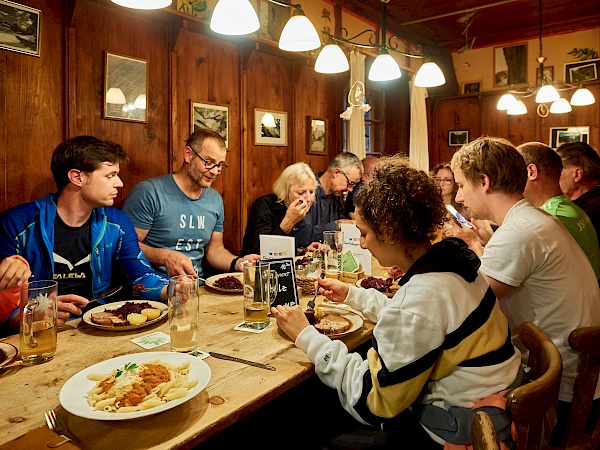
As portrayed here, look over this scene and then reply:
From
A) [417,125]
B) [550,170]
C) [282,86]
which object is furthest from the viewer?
[417,125]

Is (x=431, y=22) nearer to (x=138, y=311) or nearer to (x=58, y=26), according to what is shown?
(x=58, y=26)

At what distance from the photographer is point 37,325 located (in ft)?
4.30

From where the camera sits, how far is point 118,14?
10.0ft

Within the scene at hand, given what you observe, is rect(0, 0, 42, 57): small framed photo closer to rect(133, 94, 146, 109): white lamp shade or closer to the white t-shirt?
rect(133, 94, 146, 109): white lamp shade

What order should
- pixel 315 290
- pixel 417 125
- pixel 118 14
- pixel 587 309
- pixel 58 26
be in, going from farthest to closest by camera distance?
1. pixel 417 125
2. pixel 118 14
3. pixel 58 26
4. pixel 315 290
5. pixel 587 309

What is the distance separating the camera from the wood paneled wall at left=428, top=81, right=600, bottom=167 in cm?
626

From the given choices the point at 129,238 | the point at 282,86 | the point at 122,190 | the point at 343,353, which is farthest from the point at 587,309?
the point at 282,86

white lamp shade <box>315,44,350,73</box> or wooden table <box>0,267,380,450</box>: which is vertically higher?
white lamp shade <box>315,44,350,73</box>

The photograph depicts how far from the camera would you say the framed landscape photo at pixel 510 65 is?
21.9ft

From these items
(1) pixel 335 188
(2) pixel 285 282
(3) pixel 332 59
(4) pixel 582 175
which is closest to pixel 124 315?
(2) pixel 285 282

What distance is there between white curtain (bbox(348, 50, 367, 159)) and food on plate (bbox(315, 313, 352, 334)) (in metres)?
3.73

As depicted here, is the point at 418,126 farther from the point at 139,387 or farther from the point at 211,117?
the point at 139,387

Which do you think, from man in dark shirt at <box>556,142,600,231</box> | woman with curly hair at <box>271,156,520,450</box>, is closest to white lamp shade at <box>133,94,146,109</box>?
woman with curly hair at <box>271,156,520,450</box>

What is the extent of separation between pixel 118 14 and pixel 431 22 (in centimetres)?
442
